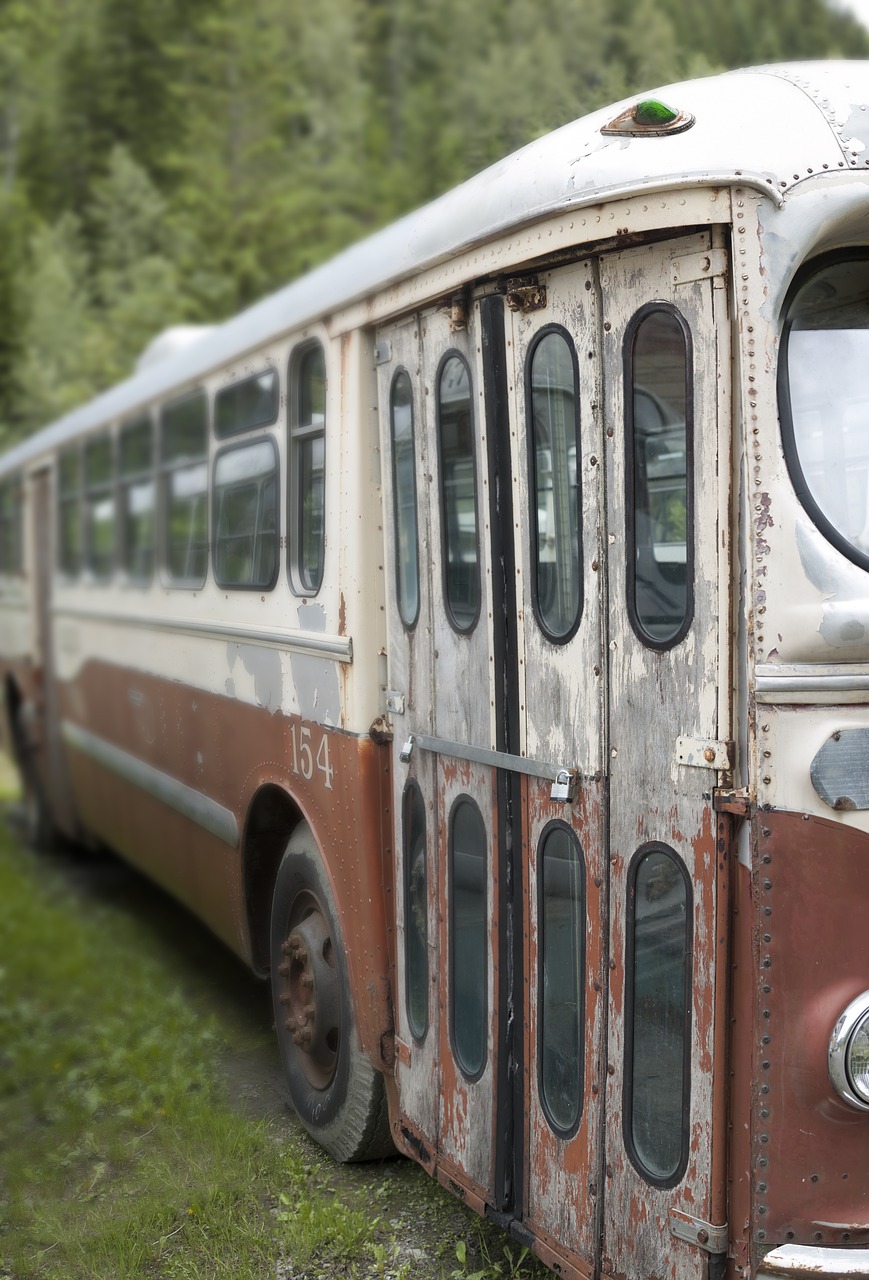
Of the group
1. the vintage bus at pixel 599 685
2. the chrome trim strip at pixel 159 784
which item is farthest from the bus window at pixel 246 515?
the chrome trim strip at pixel 159 784

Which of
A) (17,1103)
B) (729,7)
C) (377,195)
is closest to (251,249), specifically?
(377,195)

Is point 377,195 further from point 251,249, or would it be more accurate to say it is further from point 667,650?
point 667,650

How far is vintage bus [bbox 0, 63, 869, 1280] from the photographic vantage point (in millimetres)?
2727

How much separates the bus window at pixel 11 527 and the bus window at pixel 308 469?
6069 mm

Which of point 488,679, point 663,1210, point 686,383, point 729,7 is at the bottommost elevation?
point 663,1210

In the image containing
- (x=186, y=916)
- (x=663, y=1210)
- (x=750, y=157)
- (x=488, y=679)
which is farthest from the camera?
(x=186, y=916)

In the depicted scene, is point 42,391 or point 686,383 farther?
point 42,391

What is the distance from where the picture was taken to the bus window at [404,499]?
13.0 ft

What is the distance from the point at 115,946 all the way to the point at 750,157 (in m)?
5.93

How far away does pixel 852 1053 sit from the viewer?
2727mm

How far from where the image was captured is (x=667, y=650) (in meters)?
2.94

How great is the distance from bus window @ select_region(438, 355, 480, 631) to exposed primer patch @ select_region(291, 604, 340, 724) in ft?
2.34

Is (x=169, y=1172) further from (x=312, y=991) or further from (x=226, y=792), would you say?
(x=226, y=792)

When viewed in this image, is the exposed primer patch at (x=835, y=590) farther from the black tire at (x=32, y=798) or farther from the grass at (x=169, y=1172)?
the black tire at (x=32, y=798)
